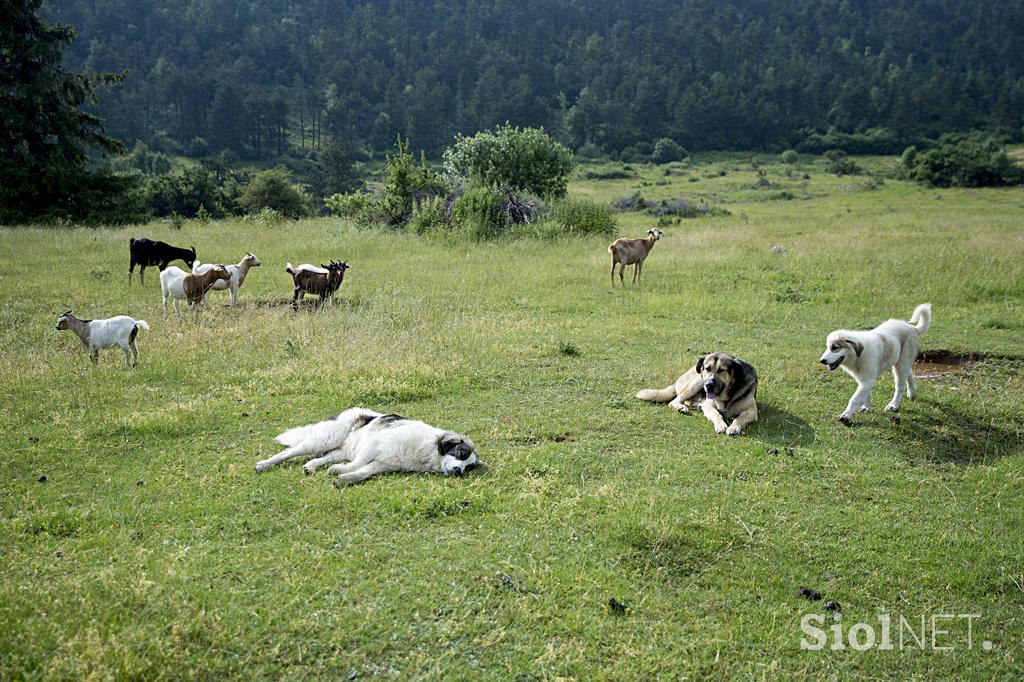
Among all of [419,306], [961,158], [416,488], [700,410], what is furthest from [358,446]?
[961,158]

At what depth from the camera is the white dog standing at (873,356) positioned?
8.02 metres

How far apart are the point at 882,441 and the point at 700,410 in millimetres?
1989

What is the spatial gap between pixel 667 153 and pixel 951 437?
83.4 meters

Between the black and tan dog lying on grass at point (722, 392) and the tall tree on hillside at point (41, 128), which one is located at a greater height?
the tall tree on hillside at point (41, 128)

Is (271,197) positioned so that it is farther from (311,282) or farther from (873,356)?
(873,356)

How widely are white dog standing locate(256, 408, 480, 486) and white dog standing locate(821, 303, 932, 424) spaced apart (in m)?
4.43

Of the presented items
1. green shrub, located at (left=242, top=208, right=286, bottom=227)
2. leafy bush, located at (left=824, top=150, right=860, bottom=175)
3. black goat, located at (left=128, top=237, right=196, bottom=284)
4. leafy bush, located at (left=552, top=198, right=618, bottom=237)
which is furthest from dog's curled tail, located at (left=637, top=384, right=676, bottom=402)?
leafy bush, located at (left=824, top=150, right=860, bottom=175)

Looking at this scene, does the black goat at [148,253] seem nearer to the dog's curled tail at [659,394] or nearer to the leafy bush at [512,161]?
the dog's curled tail at [659,394]

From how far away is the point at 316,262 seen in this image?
19984mm

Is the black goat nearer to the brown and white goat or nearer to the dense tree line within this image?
the brown and white goat

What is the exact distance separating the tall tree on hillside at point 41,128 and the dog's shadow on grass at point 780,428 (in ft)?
95.9

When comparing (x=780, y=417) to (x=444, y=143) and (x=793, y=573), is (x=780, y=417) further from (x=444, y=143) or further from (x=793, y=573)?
(x=444, y=143)

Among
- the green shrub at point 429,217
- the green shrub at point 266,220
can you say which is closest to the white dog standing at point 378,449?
the green shrub at point 429,217

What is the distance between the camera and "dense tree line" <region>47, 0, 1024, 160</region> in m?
93.2
